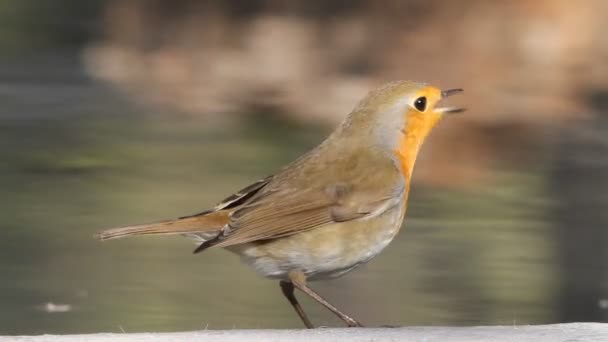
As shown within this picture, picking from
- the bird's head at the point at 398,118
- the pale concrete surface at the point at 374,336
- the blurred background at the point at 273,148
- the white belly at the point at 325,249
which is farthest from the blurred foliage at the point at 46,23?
the pale concrete surface at the point at 374,336

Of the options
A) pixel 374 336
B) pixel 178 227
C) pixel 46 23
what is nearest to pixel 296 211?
pixel 178 227

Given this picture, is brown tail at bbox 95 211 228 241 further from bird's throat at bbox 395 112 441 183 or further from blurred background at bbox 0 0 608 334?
blurred background at bbox 0 0 608 334

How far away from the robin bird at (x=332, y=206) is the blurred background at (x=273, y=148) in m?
1.07

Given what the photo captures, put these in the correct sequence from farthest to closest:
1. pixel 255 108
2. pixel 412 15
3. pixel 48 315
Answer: pixel 412 15
pixel 255 108
pixel 48 315

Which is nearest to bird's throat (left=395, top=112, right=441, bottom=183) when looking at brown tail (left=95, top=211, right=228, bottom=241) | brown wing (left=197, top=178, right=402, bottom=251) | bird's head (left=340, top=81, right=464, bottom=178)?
bird's head (left=340, top=81, right=464, bottom=178)

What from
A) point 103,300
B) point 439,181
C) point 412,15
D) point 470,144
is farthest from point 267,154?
point 412,15

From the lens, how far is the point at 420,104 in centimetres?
538

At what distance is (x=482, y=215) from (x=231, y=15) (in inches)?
338

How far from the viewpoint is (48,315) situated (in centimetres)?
629

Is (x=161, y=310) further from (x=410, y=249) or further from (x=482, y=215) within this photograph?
(x=482, y=215)

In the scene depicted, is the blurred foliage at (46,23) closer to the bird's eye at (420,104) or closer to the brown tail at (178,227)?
the bird's eye at (420,104)

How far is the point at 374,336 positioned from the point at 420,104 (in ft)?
3.69

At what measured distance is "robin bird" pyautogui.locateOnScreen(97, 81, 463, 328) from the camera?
197 inches

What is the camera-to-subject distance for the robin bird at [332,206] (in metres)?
5.00
